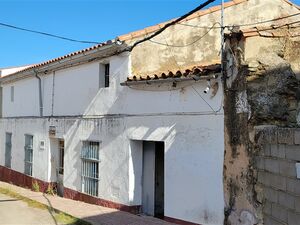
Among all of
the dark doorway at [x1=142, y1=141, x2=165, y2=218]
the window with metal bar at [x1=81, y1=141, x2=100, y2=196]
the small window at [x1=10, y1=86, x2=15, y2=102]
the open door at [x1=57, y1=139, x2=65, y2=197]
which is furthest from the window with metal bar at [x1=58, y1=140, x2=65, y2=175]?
the small window at [x1=10, y1=86, x2=15, y2=102]

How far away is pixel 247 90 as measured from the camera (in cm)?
786

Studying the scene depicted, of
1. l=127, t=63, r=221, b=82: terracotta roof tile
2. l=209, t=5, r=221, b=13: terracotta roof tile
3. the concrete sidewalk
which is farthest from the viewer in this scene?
l=209, t=5, r=221, b=13: terracotta roof tile

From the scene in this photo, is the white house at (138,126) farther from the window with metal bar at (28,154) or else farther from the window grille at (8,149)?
the window grille at (8,149)

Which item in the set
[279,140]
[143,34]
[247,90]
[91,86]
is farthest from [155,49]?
[279,140]

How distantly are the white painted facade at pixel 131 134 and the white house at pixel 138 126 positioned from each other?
0.02 metres

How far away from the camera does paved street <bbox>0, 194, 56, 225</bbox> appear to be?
1092cm

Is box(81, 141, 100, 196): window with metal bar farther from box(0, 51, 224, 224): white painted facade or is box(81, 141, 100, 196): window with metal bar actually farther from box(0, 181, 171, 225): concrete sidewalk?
box(0, 181, 171, 225): concrete sidewalk

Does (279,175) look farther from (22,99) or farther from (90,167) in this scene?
(22,99)

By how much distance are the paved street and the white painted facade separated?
1731 millimetres

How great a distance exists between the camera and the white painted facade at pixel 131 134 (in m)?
9.21

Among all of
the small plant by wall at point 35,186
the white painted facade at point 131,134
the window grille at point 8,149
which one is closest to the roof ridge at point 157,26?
the white painted facade at point 131,134

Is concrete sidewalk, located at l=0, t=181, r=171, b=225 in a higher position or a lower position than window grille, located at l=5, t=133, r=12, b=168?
lower

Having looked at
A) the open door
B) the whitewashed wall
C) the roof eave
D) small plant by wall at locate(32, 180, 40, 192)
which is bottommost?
small plant by wall at locate(32, 180, 40, 192)

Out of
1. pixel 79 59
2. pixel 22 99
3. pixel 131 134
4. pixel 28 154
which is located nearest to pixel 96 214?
pixel 131 134
